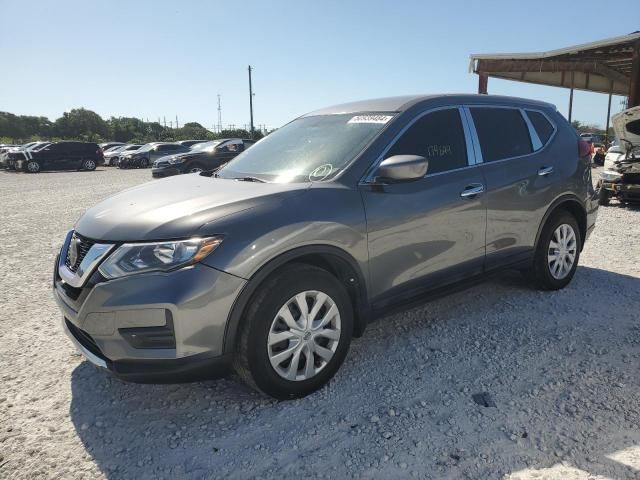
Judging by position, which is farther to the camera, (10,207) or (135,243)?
(10,207)

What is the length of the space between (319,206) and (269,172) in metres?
0.68

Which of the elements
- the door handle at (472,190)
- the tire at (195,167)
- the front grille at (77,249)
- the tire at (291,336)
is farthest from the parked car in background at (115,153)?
the tire at (291,336)

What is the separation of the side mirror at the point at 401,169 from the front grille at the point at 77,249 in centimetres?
170

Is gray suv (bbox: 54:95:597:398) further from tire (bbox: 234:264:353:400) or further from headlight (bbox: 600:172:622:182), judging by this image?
headlight (bbox: 600:172:622:182)

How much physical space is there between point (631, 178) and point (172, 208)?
Answer: 899 centimetres

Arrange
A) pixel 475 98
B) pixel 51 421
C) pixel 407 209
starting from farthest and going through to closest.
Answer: pixel 475 98, pixel 407 209, pixel 51 421

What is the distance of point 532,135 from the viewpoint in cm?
424

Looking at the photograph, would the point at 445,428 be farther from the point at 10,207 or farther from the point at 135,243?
the point at 10,207

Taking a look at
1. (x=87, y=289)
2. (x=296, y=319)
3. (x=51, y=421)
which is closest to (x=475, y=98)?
(x=296, y=319)

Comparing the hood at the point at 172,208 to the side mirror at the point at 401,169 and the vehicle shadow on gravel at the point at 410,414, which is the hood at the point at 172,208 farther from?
the vehicle shadow on gravel at the point at 410,414

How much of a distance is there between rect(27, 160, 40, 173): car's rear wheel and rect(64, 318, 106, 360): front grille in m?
26.7

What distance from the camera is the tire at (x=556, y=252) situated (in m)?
4.32

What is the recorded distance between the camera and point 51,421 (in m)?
2.65

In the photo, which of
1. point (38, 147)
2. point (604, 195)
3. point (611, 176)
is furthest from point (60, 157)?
point (611, 176)
